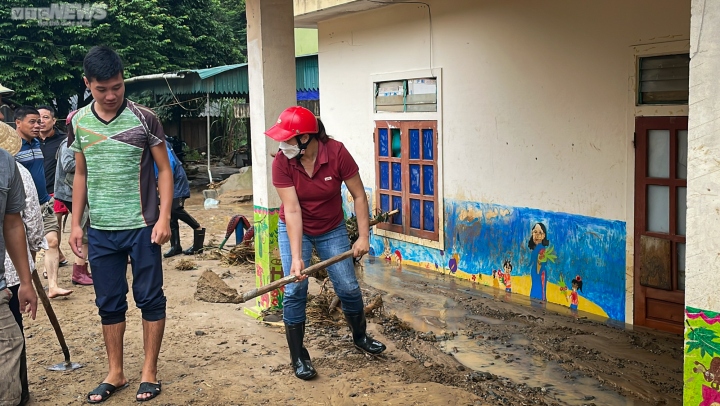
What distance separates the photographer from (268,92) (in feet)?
20.5

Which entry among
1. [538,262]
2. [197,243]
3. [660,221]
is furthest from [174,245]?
[660,221]

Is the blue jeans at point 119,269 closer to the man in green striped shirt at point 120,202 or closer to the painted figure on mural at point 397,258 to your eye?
the man in green striped shirt at point 120,202

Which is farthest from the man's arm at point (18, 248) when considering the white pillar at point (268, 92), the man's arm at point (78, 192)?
the white pillar at point (268, 92)

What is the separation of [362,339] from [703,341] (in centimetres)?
280

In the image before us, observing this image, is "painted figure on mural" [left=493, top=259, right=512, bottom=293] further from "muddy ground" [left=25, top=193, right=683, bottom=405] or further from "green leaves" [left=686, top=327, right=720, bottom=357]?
"green leaves" [left=686, top=327, right=720, bottom=357]

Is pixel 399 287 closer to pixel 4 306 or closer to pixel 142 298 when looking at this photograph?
pixel 142 298

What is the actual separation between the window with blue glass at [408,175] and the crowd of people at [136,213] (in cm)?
420

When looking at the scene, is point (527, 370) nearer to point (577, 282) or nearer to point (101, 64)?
point (577, 282)

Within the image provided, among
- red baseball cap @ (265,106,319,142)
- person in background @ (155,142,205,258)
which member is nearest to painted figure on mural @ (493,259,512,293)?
person in background @ (155,142,205,258)

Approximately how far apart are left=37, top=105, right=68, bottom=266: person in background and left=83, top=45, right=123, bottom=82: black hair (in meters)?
3.83

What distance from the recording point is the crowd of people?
432 centimetres

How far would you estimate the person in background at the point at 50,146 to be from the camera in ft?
25.6

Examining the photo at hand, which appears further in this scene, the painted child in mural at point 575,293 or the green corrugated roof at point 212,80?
the green corrugated roof at point 212,80

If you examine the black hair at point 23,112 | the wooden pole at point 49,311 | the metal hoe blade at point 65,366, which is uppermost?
the black hair at point 23,112
